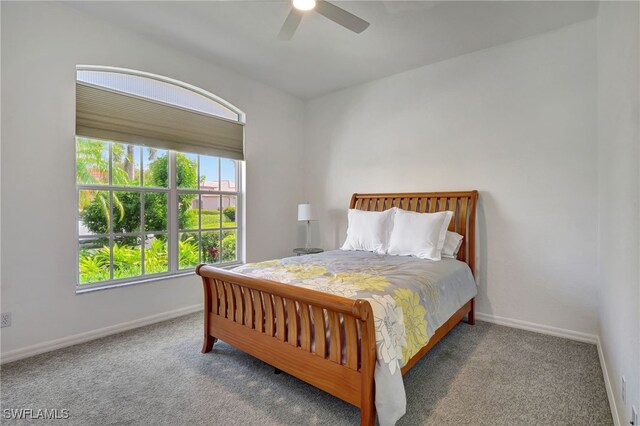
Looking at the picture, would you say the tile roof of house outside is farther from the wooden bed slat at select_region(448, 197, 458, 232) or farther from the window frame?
the wooden bed slat at select_region(448, 197, 458, 232)

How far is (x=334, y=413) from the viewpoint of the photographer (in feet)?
5.71

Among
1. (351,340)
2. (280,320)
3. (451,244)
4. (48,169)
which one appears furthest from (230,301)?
(451,244)

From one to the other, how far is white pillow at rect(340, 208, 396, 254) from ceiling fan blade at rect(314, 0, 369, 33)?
1.82 metres

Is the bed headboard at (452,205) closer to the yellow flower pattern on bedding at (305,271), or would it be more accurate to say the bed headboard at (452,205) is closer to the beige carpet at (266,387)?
the beige carpet at (266,387)

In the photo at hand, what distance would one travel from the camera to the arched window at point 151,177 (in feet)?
9.18

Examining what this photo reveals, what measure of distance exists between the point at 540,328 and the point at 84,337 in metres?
4.07

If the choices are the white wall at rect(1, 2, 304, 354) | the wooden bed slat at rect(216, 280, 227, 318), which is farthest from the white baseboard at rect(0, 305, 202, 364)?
the wooden bed slat at rect(216, 280, 227, 318)

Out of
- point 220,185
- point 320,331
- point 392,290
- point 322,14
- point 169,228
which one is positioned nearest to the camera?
point 320,331

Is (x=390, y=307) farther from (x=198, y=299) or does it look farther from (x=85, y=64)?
(x=85, y=64)

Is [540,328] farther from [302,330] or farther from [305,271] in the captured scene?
[302,330]

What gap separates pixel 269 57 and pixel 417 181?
2.17 m

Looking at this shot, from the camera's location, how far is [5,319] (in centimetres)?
229

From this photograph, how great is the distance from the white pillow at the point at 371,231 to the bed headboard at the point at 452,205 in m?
0.30

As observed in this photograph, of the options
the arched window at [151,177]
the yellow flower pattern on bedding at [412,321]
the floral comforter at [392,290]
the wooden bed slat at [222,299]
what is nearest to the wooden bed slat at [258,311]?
the floral comforter at [392,290]
